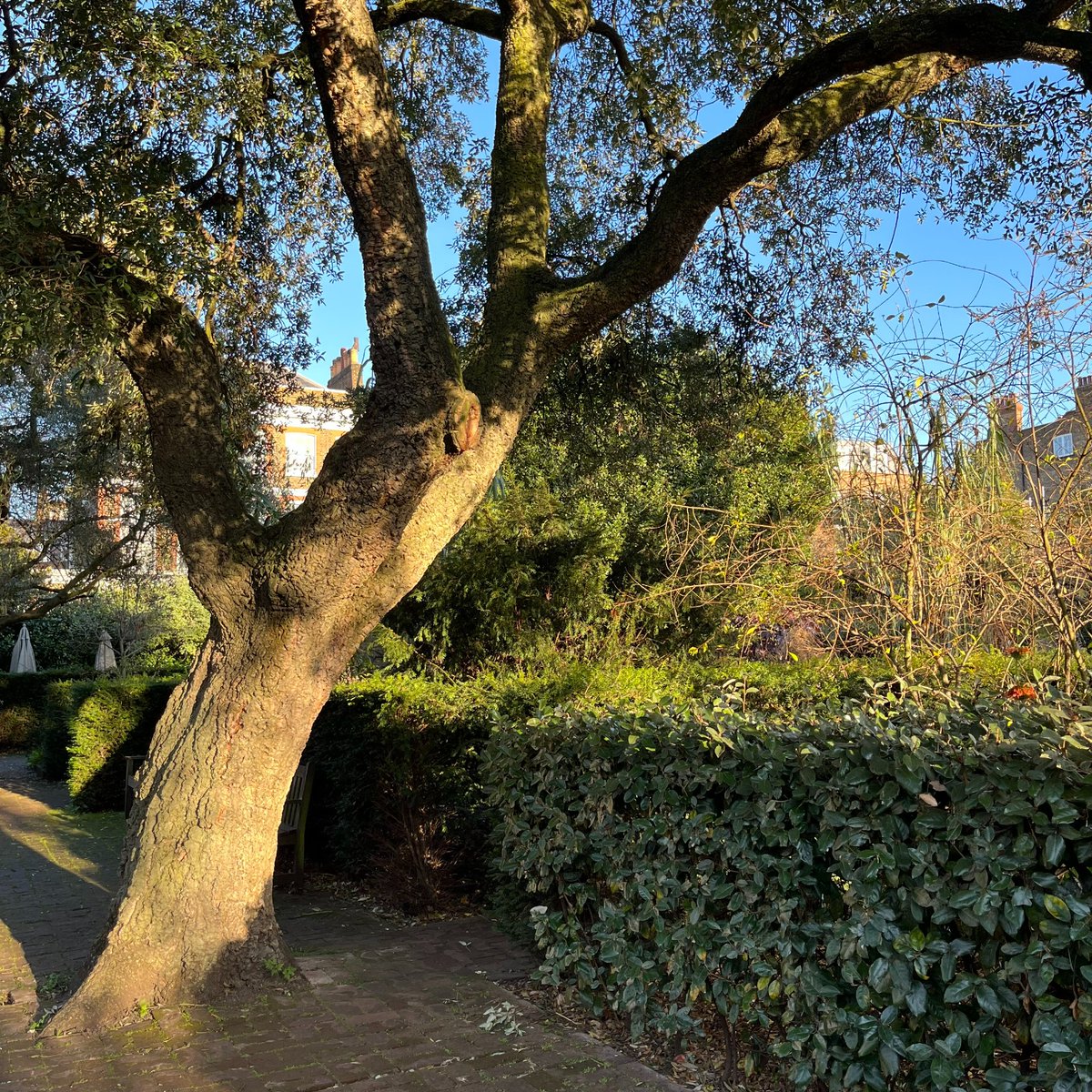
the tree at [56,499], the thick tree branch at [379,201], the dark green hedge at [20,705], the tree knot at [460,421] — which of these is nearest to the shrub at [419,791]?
the tree knot at [460,421]

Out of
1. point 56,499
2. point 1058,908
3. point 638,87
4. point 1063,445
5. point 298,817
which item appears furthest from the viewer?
point 56,499

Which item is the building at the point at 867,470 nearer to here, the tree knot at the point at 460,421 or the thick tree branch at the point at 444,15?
the tree knot at the point at 460,421

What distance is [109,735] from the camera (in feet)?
37.2

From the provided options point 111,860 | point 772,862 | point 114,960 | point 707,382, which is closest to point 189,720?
point 114,960

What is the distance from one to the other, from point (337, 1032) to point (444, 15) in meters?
7.33

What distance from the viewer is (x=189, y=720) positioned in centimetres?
501

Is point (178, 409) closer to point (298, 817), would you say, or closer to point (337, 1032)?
point (337, 1032)

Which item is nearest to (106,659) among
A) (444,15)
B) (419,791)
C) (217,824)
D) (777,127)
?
(419,791)

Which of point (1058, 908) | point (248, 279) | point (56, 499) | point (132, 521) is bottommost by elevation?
point (1058, 908)

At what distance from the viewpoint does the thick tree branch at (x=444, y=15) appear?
7480 mm

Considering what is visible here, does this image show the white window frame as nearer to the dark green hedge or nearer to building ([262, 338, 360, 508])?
building ([262, 338, 360, 508])

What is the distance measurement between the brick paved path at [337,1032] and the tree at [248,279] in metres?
0.35

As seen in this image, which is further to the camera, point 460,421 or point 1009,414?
point 1009,414

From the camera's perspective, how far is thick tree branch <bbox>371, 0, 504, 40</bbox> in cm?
748
